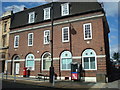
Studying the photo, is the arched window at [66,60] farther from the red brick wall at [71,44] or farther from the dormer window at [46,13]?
the dormer window at [46,13]

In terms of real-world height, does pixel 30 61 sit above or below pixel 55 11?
below

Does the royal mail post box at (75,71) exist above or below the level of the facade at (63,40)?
below

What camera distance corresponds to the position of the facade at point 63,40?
52.4 feet

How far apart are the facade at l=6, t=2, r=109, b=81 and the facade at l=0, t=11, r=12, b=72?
2331 mm

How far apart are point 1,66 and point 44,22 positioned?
508 inches

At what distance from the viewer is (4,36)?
85.3 feet

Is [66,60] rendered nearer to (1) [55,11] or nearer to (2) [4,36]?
(1) [55,11]

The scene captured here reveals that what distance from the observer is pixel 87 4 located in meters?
17.6

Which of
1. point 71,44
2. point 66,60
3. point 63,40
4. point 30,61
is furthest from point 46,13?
point 66,60

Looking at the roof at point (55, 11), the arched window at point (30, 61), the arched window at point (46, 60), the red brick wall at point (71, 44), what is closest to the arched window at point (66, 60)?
the red brick wall at point (71, 44)

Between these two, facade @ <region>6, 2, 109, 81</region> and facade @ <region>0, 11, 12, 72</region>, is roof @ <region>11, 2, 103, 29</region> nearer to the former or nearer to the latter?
facade @ <region>6, 2, 109, 81</region>

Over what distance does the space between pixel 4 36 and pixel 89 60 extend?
18416 mm

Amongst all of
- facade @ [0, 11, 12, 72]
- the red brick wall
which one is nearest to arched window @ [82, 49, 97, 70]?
the red brick wall

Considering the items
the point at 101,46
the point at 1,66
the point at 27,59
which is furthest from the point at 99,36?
the point at 1,66
